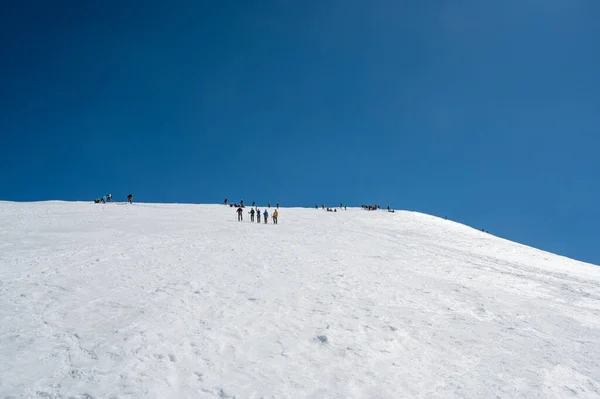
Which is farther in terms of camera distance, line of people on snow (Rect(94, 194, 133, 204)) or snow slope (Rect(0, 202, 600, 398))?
line of people on snow (Rect(94, 194, 133, 204))

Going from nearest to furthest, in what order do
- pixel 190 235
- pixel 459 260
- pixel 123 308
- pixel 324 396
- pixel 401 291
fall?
1. pixel 324 396
2. pixel 123 308
3. pixel 401 291
4. pixel 459 260
5. pixel 190 235

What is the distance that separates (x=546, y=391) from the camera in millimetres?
8148

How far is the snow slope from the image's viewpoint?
25.5 feet

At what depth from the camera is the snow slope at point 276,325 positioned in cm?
777

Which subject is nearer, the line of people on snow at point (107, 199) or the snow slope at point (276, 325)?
the snow slope at point (276, 325)

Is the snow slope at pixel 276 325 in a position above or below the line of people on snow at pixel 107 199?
below

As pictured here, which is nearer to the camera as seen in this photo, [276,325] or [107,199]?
[276,325]

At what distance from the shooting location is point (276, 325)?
10.7 m

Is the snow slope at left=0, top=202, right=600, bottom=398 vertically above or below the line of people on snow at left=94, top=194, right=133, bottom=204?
below

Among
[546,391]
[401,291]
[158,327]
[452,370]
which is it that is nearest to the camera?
[546,391]

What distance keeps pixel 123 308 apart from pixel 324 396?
7.20m

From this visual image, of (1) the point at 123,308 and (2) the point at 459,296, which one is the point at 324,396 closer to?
(1) the point at 123,308

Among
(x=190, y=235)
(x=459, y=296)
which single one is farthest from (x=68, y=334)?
(x=190, y=235)

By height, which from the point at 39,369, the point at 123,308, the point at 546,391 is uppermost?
the point at 123,308
